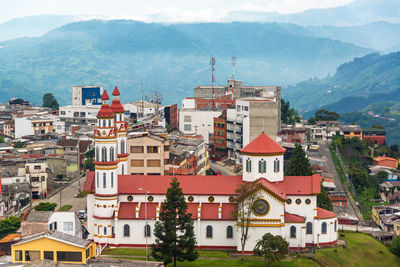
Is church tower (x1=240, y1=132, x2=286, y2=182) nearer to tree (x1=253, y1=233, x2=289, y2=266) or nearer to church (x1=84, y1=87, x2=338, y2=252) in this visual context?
church (x1=84, y1=87, x2=338, y2=252)

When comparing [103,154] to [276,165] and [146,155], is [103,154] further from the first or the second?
[146,155]

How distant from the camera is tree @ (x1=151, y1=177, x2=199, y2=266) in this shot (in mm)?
66562

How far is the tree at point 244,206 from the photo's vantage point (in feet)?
232

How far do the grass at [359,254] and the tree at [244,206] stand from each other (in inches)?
305

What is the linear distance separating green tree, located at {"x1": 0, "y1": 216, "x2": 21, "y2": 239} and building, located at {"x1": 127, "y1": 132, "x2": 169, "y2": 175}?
2511 centimetres

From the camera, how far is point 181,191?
6950cm

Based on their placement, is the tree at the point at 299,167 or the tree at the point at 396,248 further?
the tree at the point at 299,167

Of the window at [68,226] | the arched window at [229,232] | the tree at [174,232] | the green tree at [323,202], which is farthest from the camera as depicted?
the green tree at [323,202]

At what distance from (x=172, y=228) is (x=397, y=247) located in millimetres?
28750

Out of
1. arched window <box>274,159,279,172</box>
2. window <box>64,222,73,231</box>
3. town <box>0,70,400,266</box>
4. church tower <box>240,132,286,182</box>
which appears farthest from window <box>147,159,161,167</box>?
window <box>64,222,73,231</box>

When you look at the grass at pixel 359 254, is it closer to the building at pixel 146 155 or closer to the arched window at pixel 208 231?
the arched window at pixel 208 231

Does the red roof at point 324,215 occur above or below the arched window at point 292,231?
above

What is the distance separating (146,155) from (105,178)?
30.8m

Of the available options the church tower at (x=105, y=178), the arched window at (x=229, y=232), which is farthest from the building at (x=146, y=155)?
the arched window at (x=229, y=232)
